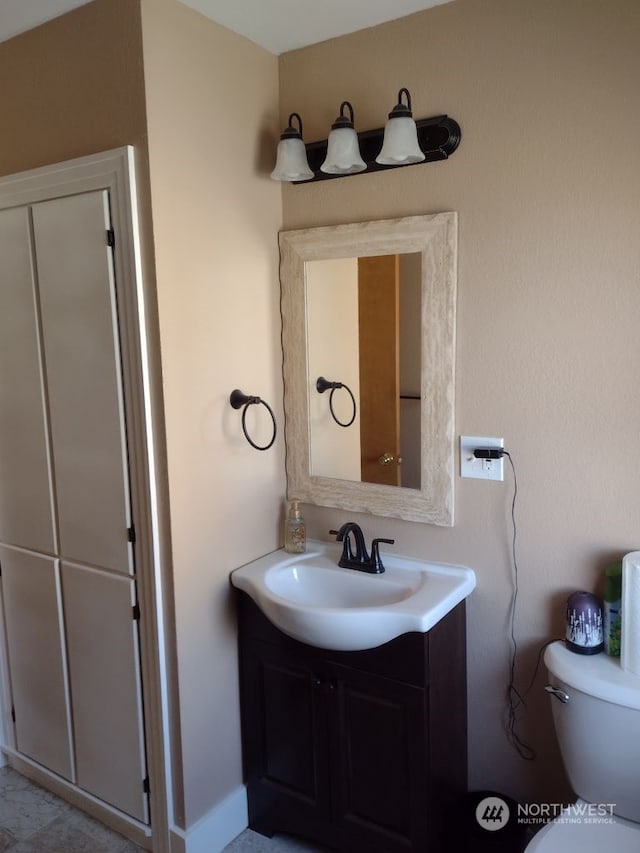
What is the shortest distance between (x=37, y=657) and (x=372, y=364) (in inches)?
60.0

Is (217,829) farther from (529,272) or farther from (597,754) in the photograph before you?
(529,272)

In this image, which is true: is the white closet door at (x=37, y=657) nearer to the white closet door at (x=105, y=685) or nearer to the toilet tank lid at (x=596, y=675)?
the white closet door at (x=105, y=685)

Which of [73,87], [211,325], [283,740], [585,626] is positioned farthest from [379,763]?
[73,87]

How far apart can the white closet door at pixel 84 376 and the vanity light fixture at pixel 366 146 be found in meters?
0.57

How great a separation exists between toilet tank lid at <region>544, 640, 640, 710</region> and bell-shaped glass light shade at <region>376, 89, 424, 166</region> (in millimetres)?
1377

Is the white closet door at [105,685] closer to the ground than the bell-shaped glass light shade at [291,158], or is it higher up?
closer to the ground

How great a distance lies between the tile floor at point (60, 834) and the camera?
213 cm

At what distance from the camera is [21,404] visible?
2.20 m

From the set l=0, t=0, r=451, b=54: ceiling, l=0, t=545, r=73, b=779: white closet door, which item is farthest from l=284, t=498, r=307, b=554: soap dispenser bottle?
l=0, t=0, r=451, b=54: ceiling

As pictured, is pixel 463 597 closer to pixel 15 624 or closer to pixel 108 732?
pixel 108 732

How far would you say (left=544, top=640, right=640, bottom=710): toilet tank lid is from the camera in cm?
159

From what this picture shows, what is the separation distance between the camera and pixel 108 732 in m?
2.14

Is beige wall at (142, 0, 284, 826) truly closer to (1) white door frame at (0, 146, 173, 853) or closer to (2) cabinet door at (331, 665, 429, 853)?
(1) white door frame at (0, 146, 173, 853)

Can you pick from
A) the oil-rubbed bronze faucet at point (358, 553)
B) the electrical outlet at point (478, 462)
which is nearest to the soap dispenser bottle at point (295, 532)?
the oil-rubbed bronze faucet at point (358, 553)
